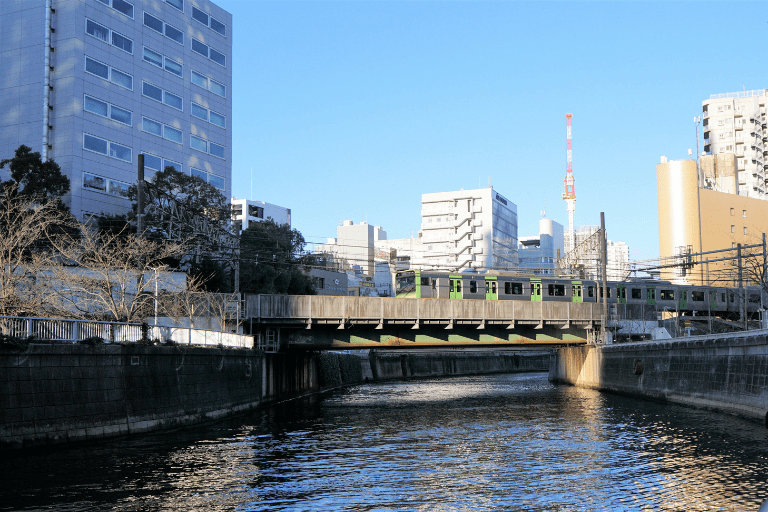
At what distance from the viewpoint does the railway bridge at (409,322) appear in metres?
49.1

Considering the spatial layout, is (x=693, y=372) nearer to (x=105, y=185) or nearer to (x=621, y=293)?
(x=621, y=293)

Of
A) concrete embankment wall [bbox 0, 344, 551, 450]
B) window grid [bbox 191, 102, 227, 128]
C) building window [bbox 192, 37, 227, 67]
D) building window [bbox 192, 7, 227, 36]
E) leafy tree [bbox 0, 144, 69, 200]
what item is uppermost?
building window [bbox 192, 7, 227, 36]

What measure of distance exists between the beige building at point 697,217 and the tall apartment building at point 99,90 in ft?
198

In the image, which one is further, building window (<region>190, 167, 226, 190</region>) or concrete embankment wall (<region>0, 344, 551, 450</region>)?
building window (<region>190, 167, 226, 190</region>)

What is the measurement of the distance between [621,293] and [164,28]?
5118 centimetres

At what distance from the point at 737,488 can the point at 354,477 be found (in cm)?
945

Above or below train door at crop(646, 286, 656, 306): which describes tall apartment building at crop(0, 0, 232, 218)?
above

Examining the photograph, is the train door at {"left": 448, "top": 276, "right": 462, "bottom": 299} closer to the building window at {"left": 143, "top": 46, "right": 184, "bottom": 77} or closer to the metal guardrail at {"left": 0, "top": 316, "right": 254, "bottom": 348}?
the metal guardrail at {"left": 0, "top": 316, "right": 254, "bottom": 348}

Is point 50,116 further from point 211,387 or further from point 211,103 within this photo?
point 211,387

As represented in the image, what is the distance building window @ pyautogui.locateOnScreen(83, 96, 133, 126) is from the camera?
64812 mm

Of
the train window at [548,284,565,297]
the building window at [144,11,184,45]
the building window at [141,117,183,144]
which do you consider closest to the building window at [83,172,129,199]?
the building window at [141,117,183,144]

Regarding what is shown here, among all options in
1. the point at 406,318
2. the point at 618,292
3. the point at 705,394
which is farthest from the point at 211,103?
the point at 705,394

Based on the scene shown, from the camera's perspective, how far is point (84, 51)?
64.6 m

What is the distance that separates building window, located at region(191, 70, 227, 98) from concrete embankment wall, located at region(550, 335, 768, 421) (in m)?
48.4
